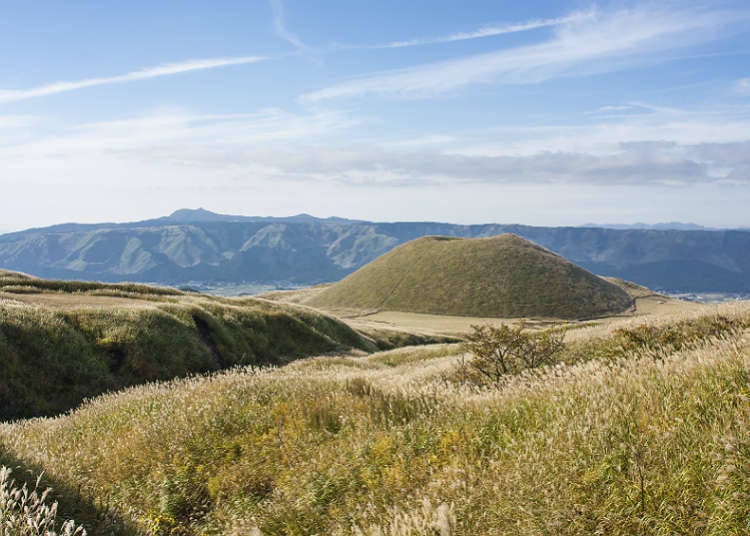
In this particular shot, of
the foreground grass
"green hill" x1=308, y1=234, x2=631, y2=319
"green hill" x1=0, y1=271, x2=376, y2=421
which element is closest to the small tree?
the foreground grass

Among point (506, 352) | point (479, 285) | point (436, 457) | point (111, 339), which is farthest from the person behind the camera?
point (479, 285)

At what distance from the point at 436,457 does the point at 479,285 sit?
5468 inches

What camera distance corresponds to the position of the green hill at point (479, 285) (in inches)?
5271

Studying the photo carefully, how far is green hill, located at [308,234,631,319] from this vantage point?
13388 cm

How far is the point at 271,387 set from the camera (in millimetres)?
11273

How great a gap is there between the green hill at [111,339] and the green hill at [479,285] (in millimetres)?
93854

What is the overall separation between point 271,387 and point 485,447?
6001 mm

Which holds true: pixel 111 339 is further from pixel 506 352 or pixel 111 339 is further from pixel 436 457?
pixel 436 457

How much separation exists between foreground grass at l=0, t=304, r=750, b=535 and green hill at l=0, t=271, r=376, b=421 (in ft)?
38.8

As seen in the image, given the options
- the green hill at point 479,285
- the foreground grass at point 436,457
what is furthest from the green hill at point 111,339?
the green hill at point 479,285

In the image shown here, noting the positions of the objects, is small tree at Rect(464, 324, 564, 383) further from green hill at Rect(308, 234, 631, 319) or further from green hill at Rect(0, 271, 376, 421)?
green hill at Rect(308, 234, 631, 319)

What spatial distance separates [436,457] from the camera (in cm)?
624

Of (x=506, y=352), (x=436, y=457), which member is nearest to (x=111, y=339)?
(x=506, y=352)

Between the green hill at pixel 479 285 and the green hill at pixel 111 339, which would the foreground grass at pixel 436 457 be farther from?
the green hill at pixel 479 285
